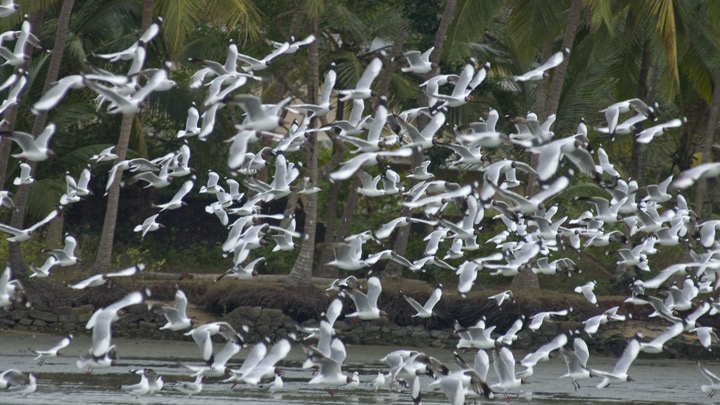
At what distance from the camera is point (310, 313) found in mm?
23625

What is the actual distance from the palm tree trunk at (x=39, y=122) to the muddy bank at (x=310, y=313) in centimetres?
58

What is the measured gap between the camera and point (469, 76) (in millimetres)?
16797

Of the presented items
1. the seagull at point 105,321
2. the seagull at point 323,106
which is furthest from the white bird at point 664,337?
the seagull at point 105,321

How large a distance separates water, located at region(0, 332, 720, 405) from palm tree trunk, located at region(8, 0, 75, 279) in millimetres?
1436

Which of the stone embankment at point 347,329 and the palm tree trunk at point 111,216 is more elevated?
the palm tree trunk at point 111,216

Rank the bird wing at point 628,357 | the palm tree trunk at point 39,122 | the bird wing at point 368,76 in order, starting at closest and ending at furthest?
the bird wing at point 368,76 → the bird wing at point 628,357 → the palm tree trunk at point 39,122

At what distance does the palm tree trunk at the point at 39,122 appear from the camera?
878 inches

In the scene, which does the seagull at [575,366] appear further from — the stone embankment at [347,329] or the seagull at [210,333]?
the stone embankment at [347,329]

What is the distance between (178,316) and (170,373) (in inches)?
178

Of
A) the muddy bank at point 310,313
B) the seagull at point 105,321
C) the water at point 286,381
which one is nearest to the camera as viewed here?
the seagull at point 105,321

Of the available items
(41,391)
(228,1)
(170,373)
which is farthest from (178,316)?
(228,1)

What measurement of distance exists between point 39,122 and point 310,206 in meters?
5.43

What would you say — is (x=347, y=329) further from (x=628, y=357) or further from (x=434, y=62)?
(x=628, y=357)

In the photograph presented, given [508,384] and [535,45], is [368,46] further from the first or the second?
[508,384]
